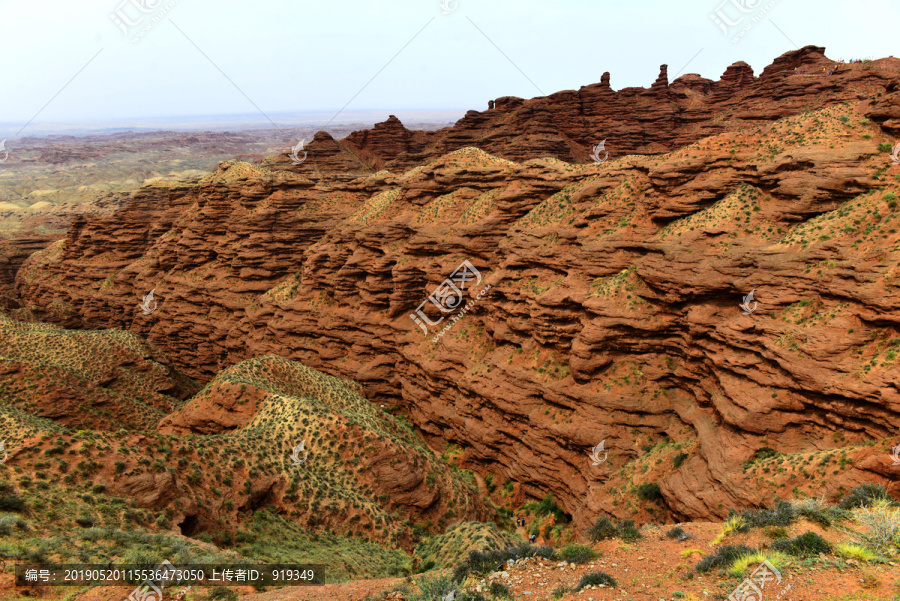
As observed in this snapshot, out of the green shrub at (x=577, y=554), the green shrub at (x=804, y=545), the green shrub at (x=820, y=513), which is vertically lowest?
the green shrub at (x=577, y=554)

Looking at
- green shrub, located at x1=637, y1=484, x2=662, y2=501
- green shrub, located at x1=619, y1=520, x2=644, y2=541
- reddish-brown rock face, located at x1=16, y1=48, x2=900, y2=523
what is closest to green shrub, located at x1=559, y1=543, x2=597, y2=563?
green shrub, located at x1=619, y1=520, x2=644, y2=541

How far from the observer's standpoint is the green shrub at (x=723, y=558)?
11984 mm

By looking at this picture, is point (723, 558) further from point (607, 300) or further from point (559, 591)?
point (607, 300)

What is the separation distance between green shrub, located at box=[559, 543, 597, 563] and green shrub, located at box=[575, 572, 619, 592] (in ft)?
4.87

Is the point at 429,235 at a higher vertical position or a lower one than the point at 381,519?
higher

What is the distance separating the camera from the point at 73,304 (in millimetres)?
63062

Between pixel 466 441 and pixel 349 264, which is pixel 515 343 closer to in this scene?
pixel 466 441

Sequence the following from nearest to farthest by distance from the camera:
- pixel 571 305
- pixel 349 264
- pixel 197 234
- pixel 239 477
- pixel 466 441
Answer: pixel 239 477 < pixel 571 305 < pixel 466 441 < pixel 349 264 < pixel 197 234

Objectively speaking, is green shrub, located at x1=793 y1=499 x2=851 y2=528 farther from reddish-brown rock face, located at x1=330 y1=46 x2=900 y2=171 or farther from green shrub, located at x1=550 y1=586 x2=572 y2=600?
reddish-brown rock face, located at x1=330 y1=46 x2=900 y2=171

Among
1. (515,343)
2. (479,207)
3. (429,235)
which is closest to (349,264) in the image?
(429,235)

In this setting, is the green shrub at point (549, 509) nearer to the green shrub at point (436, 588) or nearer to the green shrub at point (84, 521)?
the green shrub at point (436, 588)

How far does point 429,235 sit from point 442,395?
465 inches

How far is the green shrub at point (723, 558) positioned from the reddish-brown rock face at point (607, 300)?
19.7 feet

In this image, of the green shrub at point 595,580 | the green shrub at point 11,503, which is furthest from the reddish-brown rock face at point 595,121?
the green shrub at point 11,503
